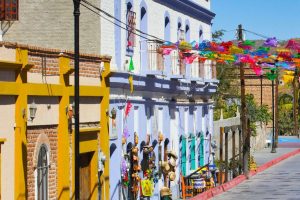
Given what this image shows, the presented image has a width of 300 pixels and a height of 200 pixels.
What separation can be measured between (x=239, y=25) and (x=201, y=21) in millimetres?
4017

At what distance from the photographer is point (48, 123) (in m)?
20.7

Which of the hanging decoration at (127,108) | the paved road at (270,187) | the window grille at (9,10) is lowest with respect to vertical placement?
the paved road at (270,187)

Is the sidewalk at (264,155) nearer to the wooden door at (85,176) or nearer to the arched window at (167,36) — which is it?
the arched window at (167,36)

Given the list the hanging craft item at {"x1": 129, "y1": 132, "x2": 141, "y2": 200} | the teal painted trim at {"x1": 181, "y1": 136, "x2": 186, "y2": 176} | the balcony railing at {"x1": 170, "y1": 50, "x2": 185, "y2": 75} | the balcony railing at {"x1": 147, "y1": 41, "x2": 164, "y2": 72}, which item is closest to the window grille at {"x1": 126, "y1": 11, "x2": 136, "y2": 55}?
the balcony railing at {"x1": 147, "y1": 41, "x2": 164, "y2": 72}

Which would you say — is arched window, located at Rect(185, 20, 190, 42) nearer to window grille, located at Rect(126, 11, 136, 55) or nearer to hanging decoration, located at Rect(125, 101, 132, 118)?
window grille, located at Rect(126, 11, 136, 55)

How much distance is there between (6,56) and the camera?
18312 millimetres

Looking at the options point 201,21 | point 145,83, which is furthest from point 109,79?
point 201,21

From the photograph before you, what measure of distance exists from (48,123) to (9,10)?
5210 mm

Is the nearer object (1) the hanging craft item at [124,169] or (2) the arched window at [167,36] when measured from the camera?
(1) the hanging craft item at [124,169]

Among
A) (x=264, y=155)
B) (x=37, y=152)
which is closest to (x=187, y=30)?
(x=37, y=152)

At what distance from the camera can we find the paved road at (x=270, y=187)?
31.4 m

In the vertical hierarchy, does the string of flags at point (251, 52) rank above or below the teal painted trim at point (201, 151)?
above

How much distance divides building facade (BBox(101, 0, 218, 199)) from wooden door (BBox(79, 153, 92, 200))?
145cm

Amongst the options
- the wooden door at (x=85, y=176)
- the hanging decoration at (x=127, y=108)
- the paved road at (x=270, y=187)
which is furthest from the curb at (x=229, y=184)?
the wooden door at (x=85, y=176)
